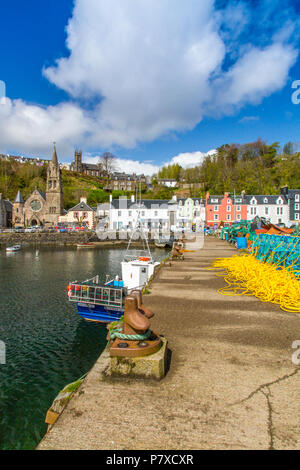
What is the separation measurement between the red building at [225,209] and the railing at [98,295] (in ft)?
202

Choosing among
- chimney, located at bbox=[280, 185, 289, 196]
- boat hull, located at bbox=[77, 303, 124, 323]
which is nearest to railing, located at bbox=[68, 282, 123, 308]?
boat hull, located at bbox=[77, 303, 124, 323]

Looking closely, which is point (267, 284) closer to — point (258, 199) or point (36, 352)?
point (36, 352)

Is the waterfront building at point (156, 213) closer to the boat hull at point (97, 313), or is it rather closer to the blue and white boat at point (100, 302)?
the blue and white boat at point (100, 302)

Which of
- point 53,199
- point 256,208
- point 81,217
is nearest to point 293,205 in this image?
point 256,208

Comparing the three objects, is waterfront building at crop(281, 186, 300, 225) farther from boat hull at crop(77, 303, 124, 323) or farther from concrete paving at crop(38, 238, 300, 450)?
concrete paving at crop(38, 238, 300, 450)

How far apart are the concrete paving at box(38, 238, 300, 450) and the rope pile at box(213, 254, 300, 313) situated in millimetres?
1851

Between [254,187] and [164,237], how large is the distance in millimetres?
40406

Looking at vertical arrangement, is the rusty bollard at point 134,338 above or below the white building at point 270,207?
below

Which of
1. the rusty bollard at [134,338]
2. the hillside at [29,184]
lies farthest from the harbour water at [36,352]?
the hillside at [29,184]

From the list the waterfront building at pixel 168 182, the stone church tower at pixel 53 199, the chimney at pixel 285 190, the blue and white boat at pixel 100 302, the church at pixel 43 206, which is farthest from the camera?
the waterfront building at pixel 168 182

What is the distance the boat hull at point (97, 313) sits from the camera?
47.6ft

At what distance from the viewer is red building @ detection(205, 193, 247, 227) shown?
238 ft

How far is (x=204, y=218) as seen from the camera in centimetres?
7775

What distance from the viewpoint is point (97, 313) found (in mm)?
14766
